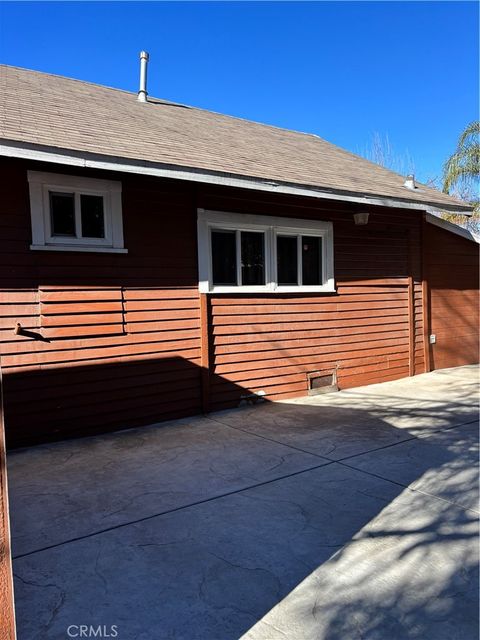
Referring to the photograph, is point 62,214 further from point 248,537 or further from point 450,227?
point 450,227

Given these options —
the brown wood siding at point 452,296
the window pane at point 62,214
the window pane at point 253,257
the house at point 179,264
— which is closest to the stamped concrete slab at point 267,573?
the house at point 179,264

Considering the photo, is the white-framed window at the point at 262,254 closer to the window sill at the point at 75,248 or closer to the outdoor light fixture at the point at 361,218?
the outdoor light fixture at the point at 361,218

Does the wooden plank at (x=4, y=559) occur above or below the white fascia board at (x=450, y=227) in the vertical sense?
below

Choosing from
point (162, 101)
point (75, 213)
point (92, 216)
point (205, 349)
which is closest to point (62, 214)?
point (75, 213)

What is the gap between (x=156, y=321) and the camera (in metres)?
5.11

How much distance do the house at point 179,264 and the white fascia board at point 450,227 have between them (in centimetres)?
12

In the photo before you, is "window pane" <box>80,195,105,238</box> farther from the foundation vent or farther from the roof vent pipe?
the roof vent pipe

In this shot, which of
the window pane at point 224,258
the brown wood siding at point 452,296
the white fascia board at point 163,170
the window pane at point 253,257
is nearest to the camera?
the white fascia board at point 163,170

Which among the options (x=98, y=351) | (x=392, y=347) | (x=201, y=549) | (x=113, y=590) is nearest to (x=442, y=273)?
(x=392, y=347)

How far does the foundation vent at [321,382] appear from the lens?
647 cm

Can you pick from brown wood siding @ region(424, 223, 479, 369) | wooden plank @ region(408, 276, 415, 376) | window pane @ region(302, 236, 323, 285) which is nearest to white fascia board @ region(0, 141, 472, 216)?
window pane @ region(302, 236, 323, 285)

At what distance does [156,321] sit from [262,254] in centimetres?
179

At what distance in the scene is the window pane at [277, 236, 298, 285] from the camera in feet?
20.2

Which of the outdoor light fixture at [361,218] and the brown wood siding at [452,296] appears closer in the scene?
the outdoor light fixture at [361,218]
